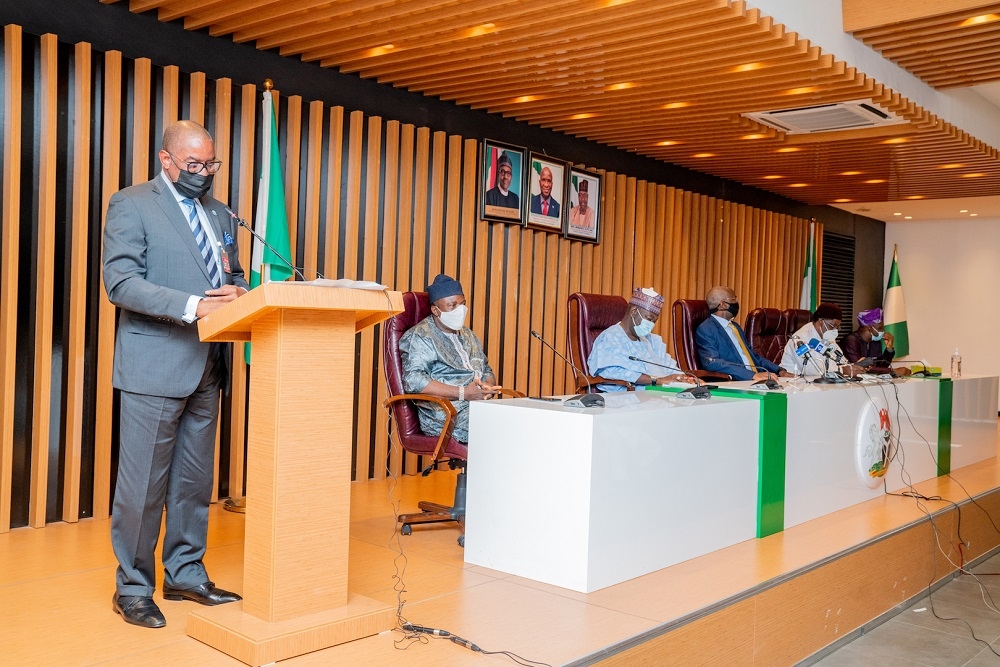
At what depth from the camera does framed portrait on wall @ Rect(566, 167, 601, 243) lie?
6.77m

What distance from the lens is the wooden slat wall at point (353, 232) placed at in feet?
12.8

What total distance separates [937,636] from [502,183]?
152 inches

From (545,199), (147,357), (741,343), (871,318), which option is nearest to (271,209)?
(147,357)

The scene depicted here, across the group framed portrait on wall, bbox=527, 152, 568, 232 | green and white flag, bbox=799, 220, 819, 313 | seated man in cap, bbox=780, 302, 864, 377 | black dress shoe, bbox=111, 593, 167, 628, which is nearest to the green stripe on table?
seated man in cap, bbox=780, 302, 864, 377

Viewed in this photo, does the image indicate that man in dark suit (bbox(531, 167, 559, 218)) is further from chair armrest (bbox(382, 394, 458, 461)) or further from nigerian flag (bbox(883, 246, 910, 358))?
nigerian flag (bbox(883, 246, 910, 358))

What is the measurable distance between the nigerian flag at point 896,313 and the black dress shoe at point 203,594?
11.3 m

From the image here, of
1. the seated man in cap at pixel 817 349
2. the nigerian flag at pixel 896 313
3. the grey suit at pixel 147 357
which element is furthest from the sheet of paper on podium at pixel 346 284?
the nigerian flag at pixel 896 313

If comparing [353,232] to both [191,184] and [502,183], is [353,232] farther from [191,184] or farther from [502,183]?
[191,184]

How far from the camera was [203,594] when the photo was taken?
2701 millimetres

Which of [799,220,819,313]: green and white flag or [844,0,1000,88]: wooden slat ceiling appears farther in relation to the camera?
[799,220,819,313]: green and white flag

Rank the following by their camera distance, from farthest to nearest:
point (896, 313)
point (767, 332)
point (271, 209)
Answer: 1. point (896, 313)
2. point (767, 332)
3. point (271, 209)

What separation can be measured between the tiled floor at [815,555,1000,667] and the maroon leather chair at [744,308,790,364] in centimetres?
282

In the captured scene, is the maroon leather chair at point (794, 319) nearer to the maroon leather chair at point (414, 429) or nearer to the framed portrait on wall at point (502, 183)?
the framed portrait on wall at point (502, 183)

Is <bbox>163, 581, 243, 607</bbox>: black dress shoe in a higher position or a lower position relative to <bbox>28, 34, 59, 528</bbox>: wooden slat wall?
lower
